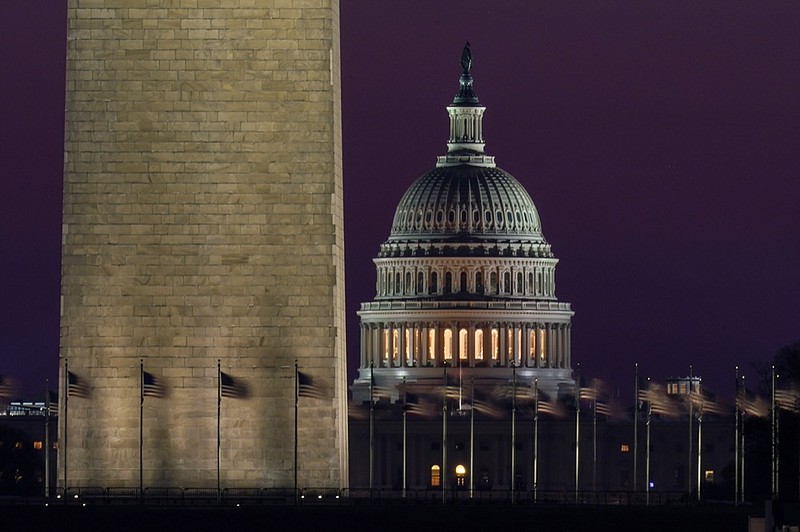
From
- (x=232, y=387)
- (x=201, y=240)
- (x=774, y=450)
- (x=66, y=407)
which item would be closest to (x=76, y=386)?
(x=66, y=407)

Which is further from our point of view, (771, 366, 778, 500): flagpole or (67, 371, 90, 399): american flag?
(771, 366, 778, 500): flagpole

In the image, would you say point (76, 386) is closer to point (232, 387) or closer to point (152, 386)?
point (152, 386)

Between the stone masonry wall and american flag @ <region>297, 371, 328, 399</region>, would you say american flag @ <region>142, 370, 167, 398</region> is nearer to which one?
the stone masonry wall

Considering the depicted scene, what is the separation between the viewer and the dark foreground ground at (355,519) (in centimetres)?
10631

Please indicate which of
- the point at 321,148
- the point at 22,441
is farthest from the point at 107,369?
the point at 22,441

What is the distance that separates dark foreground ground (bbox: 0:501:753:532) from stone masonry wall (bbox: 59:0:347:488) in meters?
6.03

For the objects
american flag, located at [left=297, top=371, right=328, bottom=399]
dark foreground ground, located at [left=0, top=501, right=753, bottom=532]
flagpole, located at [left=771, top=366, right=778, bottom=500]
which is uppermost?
american flag, located at [left=297, top=371, right=328, bottom=399]

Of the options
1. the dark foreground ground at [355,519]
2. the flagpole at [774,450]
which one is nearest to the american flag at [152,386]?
the dark foreground ground at [355,519]

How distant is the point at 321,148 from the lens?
4567 inches

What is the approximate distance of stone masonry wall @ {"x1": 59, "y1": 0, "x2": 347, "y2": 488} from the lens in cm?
11606

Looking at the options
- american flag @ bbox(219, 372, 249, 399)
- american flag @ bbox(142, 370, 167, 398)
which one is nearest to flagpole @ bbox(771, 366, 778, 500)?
american flag @ bbox(219, 372, 249, 399)

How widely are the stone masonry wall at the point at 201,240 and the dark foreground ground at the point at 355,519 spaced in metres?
6.03

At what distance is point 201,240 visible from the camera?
117 meters

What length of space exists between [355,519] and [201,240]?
42.7 feet
